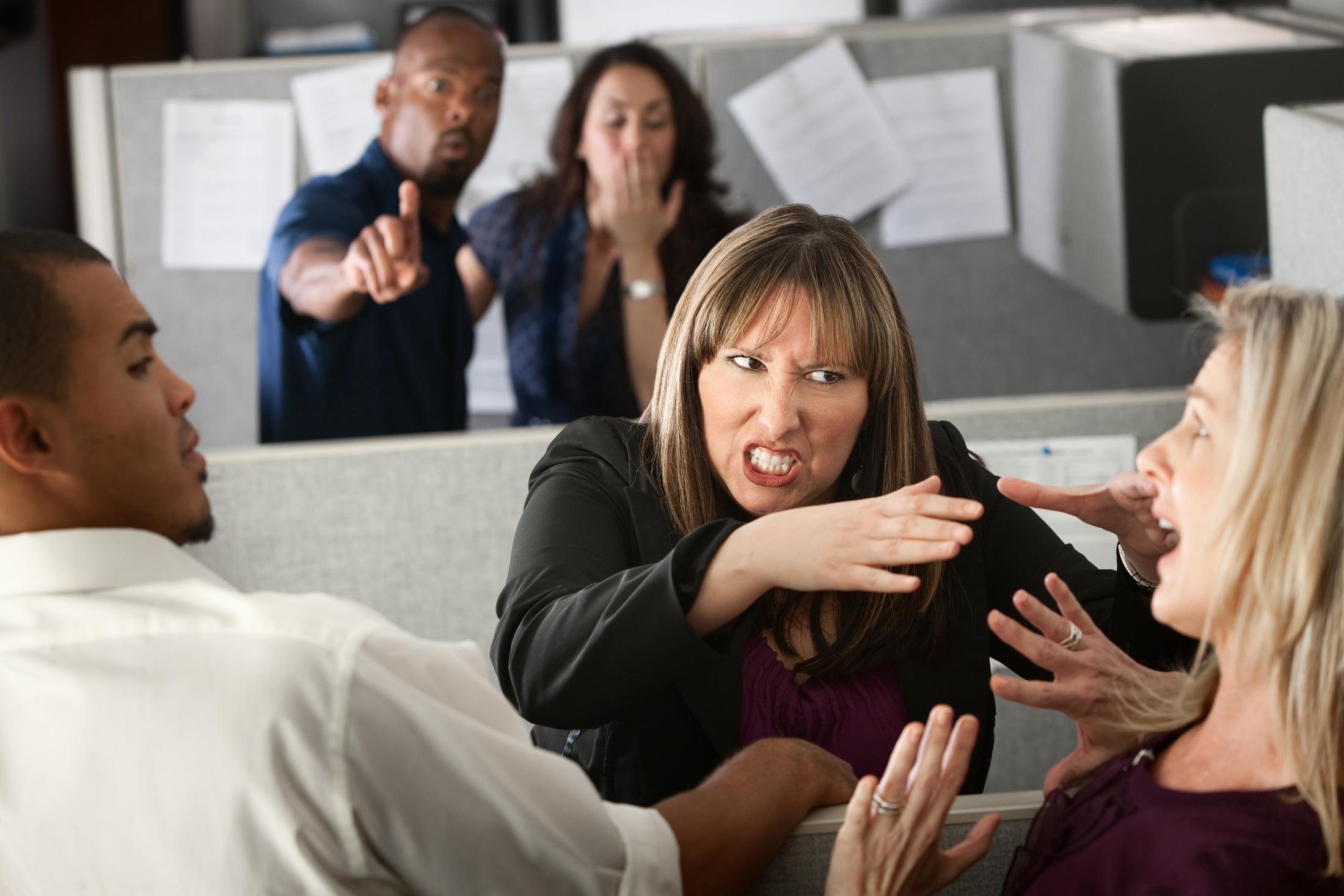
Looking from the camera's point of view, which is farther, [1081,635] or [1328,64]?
[1328,64]

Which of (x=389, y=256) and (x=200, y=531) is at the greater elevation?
(x=389, y=256)

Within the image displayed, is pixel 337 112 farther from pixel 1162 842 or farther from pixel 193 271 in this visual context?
pixel 1162 842

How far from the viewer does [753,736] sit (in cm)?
94

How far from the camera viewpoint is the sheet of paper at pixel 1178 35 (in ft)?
5.14

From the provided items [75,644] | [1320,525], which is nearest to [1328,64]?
[1320,525]

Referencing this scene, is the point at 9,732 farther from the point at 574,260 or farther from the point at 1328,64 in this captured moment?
the point at 1328,64

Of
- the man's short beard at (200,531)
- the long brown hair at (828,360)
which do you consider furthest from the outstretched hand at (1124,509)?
the man's short beard at (200,531)

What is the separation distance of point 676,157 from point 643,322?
260 millimetres

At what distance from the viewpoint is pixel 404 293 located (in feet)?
5.40

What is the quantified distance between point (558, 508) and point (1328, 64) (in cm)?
118

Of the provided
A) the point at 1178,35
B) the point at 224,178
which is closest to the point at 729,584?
the point at 1178,35

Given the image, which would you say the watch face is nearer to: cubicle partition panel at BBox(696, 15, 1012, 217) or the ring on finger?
cubicle partition panel at BBox(696, 15, 1012, 217)

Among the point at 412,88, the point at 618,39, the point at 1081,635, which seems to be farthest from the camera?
the point at 618,39

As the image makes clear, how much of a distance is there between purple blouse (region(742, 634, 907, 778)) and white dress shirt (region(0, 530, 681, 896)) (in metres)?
0.30
